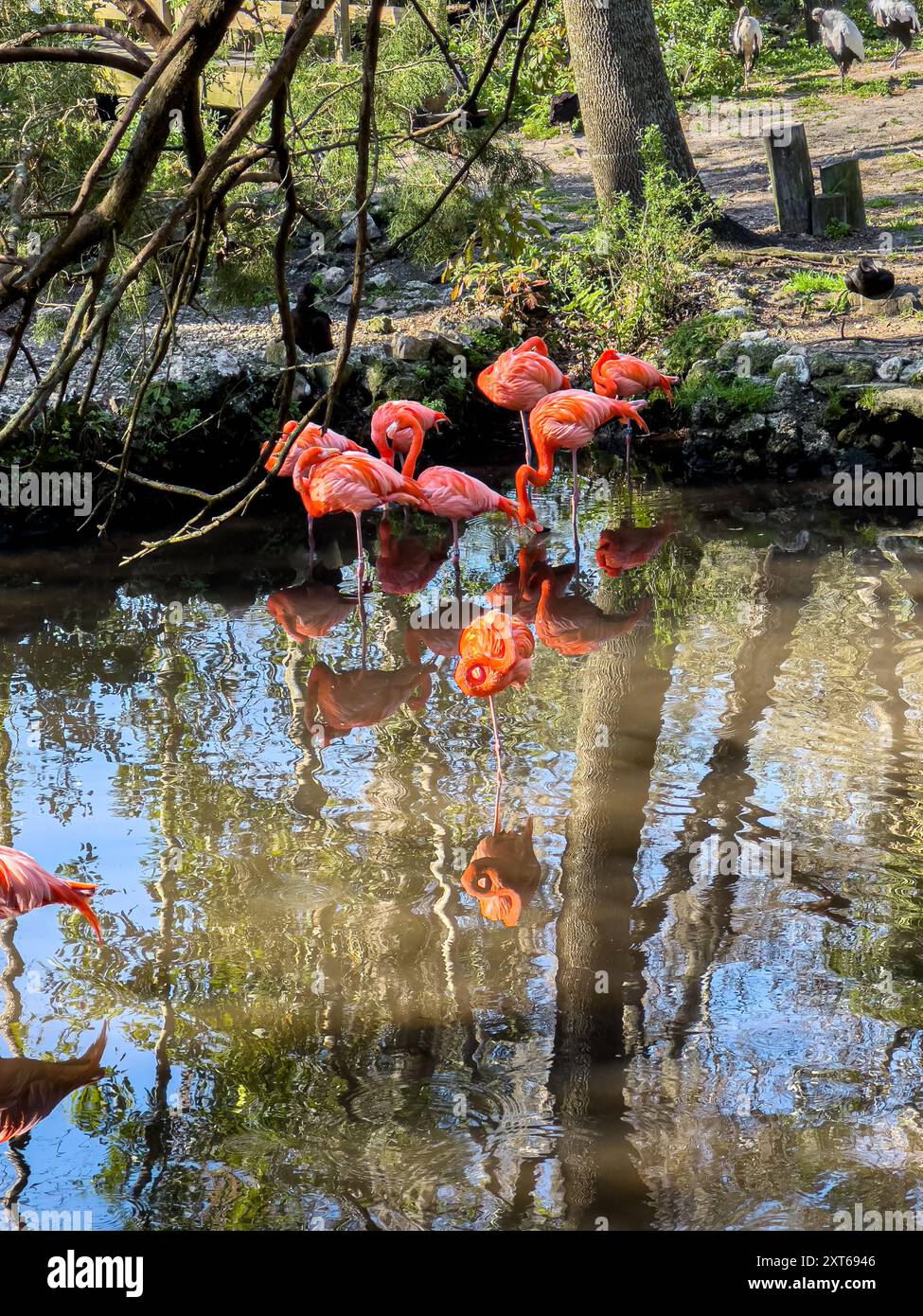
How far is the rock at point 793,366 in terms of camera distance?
8.71 m

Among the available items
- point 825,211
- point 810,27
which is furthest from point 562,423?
point 810,27

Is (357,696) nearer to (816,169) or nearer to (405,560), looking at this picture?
(405,560)

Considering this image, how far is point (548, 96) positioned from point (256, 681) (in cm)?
1165

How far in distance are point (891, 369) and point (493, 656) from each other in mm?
5188

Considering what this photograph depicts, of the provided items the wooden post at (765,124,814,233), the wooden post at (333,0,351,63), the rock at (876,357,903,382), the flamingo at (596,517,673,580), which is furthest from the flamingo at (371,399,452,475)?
the wooden post at (765,124,814,233)

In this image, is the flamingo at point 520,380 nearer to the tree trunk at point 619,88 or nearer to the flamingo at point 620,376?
the flamingo at point 620,376

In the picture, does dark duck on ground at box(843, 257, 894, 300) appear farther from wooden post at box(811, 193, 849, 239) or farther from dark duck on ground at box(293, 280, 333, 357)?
dark duck on ground at box(293, 280, 333, 357)

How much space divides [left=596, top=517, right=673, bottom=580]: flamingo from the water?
49 cm

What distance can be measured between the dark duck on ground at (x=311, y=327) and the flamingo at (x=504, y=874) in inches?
205

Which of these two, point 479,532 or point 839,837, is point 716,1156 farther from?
point 479,532

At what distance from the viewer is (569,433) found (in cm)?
736

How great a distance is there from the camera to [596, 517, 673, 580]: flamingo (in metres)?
7.11

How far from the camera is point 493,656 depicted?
455cm

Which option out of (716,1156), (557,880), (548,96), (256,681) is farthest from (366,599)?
(548,96)
